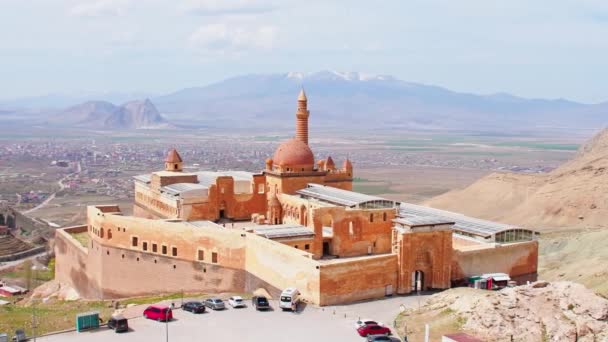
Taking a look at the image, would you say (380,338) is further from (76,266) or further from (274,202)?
(76,266)

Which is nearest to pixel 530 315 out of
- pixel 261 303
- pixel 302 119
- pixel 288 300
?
pixel 288 300

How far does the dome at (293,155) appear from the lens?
52.3 meters

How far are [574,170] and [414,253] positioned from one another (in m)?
60.0

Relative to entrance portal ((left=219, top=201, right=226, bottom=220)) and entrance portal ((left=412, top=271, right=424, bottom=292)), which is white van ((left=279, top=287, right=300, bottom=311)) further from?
entrance portal ((left=219, top=201, right=226, bottom=220))

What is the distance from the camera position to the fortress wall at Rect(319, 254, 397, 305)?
34562mm

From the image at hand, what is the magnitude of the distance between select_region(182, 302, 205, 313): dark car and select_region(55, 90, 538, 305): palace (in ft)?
17.2

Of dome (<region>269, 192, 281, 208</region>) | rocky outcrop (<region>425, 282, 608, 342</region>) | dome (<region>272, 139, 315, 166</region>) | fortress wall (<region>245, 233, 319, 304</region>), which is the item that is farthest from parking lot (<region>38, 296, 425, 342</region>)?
Result: dome (<region>272, 139, 315, 166</region>)

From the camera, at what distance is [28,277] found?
216 ft

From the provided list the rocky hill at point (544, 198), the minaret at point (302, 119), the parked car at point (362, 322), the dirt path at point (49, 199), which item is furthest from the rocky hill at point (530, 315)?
the dirt path at point (49, 199)

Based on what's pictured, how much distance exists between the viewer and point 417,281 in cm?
3881

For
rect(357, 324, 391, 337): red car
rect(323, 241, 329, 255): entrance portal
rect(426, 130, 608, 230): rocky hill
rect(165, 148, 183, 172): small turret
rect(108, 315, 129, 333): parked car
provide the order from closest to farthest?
1. rect(357, 324, 391, 337): red car
2. rect(108, 315, 129, 333): parked car
3. rect(323, 241, 329, 255): entrance portal
4. rect(165, 148, 183, 172): small turret
5. rect(426, 130, 608, 230): rocky hill

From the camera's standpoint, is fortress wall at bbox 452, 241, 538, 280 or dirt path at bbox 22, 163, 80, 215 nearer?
fortress wall at bbox 452, 241, 538, 280

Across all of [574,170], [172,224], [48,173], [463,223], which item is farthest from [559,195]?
[48,173]

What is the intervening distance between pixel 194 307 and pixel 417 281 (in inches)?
487
